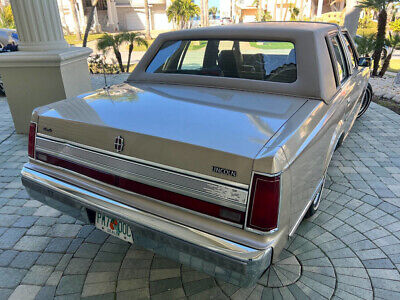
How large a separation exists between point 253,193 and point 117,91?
6.01ft

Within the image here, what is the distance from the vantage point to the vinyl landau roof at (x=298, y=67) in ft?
8.61

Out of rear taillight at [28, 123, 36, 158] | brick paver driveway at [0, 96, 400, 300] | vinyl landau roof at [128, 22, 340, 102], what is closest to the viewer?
brick paver driveway at [0, 96, 400, 300]

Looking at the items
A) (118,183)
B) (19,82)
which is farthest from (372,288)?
(19,82)

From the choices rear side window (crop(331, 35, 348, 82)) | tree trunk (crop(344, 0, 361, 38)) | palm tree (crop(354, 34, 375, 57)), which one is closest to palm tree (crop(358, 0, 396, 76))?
palm tree (crop(354, 34, 375, 57))

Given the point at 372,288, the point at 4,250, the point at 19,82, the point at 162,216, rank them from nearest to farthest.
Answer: the point at 162,216 < the point at 372,288 < the point at 4,250 < the point at 19,82

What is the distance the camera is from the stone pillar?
16.2 ft

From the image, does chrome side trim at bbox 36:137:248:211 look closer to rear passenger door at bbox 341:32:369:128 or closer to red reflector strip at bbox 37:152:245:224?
red reflector strip at bbox 37:152:245:224

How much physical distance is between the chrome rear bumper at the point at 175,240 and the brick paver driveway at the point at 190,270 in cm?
55

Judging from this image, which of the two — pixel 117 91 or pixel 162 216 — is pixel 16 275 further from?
pixel 117 91

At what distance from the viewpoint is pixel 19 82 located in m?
5.17

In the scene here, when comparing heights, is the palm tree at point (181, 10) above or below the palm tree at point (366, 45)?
above

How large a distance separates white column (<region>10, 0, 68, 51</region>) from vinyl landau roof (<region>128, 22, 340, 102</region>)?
9.34 ft

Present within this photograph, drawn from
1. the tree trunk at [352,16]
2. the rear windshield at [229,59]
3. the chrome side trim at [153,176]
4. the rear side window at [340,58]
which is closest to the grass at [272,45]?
the rear windshield at [229,59]

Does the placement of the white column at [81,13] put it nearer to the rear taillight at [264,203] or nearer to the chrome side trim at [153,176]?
the chrome side trim at [153,176]
